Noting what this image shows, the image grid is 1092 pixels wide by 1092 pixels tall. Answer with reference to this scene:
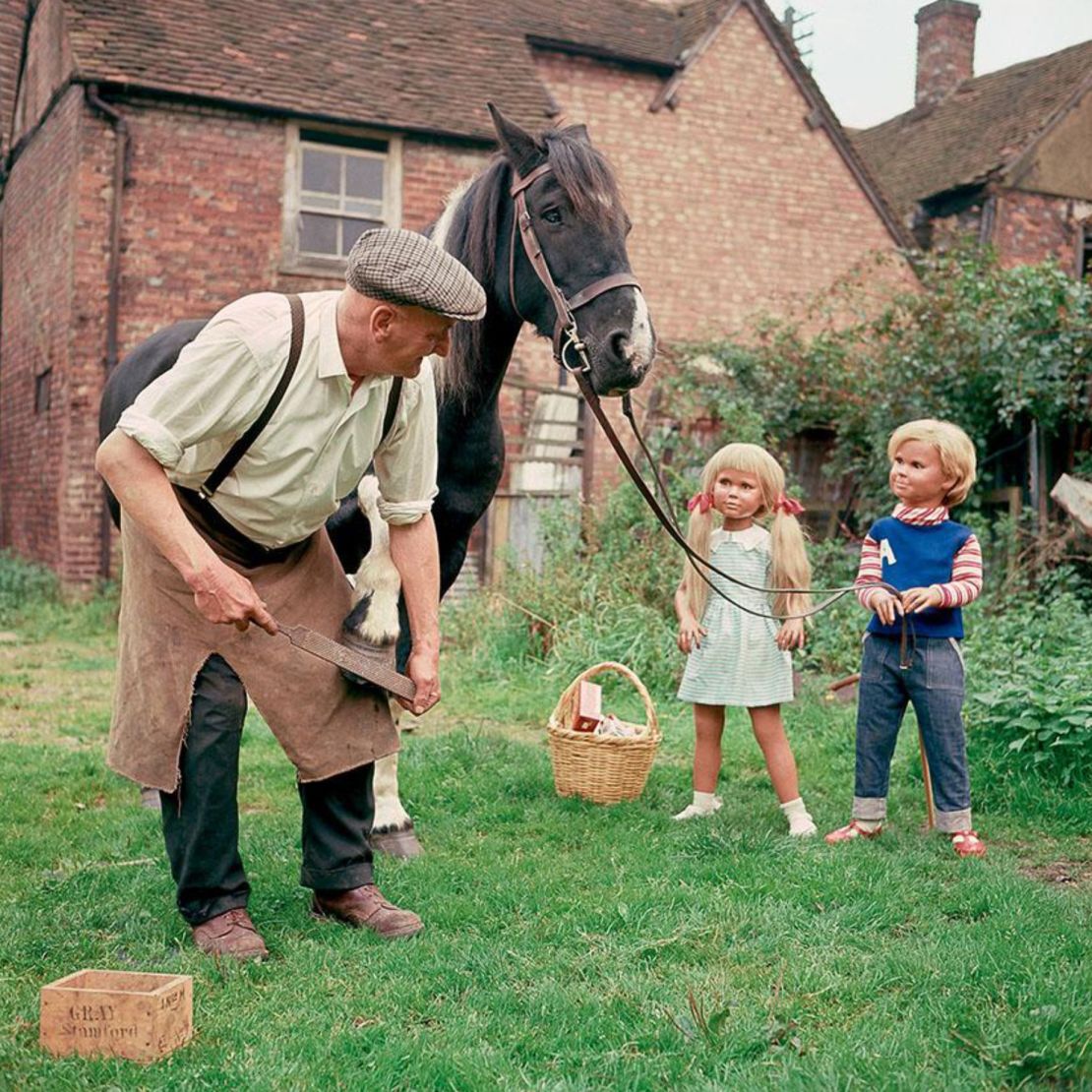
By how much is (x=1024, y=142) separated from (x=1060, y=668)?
1419 centimetres

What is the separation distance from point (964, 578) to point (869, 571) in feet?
1.13

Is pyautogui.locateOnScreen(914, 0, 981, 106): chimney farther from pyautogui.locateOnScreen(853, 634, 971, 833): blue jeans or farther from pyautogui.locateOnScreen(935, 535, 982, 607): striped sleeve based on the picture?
pyautogui.locateOnScreen(853, 634, 971, 833): blue jeans

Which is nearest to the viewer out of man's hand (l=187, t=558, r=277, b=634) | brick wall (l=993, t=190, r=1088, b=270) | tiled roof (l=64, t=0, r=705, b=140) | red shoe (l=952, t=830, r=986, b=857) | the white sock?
man's hand (l=187, t=558, r=277, b=634)

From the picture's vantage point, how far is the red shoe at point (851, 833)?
4.68 m

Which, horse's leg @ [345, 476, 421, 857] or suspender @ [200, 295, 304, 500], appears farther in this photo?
horse's leg @ [345, 476, 421, 857]

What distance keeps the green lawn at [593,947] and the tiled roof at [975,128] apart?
48.8 ft

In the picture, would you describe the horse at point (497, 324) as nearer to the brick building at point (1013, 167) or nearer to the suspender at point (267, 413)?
the suspender at point (267, 413)

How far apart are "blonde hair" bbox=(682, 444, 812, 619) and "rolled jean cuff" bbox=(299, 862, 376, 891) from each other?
1.90 m

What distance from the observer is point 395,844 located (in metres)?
4.59

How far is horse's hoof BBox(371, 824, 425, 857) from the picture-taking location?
4570 millimetres

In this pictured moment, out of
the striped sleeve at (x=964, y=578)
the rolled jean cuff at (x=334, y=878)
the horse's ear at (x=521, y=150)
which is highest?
the horse's ear at (x=521, y=150)

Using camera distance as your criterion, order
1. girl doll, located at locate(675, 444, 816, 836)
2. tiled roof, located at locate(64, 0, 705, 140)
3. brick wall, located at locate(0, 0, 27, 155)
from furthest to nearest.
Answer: brick wall, located at locate(0, 0, 27, 155) → tiled roof, located at locate(64, 0, 705, 140) → girl doll, located at locate(675, 444, 816, 836)

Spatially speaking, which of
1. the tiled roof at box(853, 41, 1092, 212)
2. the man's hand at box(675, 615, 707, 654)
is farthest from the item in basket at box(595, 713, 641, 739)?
the tiled roof at box(853, 41, 1092, 212)

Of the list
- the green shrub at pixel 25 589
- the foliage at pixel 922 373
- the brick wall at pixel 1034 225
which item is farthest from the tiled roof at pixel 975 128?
the green shrub at pixel 25 589
